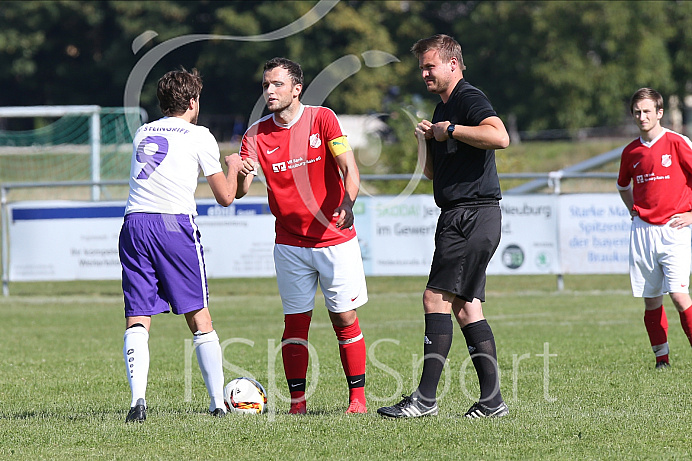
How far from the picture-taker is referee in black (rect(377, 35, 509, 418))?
559 cm

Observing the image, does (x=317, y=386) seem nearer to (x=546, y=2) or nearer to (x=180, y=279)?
(x=180, y=279)

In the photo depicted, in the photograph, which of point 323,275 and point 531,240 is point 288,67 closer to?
point 323,275

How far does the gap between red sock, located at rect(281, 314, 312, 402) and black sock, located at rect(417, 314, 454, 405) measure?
0.98 meters

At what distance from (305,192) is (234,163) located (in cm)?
53

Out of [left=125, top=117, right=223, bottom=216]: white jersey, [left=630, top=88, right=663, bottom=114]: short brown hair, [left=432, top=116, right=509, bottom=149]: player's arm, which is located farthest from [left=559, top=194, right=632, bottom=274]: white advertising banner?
[left=125, top=117, right=223, bottom=216]: white jersey

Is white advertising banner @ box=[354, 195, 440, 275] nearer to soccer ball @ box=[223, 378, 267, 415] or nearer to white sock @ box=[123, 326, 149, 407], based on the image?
soccer ball @ box=[223, 378, 267, 415]

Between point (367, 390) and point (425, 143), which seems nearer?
point (425, 143)

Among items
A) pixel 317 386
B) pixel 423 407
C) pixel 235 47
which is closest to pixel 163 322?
pixel 317 386

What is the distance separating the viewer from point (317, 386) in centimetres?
743

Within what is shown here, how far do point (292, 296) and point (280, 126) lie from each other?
116cm

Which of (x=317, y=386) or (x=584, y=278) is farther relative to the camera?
(x=584, y=278)

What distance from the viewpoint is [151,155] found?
19.0ft

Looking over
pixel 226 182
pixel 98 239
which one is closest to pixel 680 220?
pixel 226 182

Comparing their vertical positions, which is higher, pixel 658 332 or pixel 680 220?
pixel 680 220
